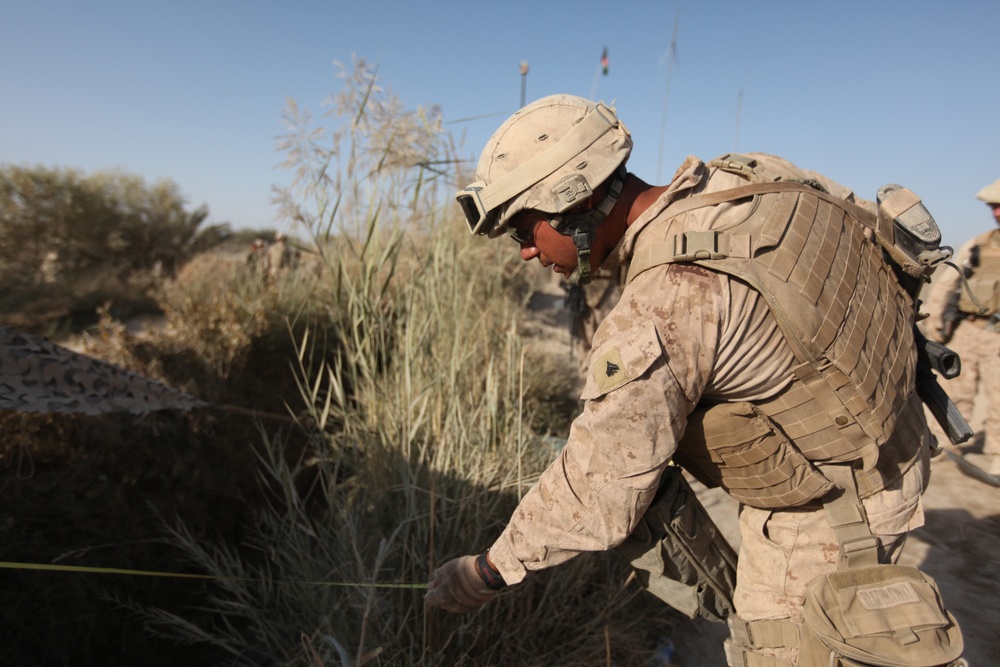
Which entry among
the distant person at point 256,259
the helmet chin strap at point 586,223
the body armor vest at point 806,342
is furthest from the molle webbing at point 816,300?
the distant person at point 256,259

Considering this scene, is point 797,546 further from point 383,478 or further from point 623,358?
point 383,478

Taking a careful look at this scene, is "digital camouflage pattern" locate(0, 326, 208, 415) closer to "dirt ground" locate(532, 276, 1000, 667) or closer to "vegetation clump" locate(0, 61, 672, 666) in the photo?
"vegetation clump" locate(0, 61, 672, 666)

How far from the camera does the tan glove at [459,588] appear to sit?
4.36ft

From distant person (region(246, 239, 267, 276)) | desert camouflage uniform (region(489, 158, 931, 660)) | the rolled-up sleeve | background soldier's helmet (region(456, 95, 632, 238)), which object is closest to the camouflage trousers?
desert camouflage uniform (region(489, 158, 931, 660))

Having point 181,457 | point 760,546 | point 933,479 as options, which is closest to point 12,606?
point 181,457

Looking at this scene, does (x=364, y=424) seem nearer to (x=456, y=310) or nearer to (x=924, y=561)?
(x=456, y=310)

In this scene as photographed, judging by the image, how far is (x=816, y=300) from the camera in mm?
1145

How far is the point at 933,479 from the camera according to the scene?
3.20 metres

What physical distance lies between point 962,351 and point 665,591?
11.5ft

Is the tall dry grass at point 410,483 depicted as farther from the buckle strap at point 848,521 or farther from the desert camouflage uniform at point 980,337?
the desert camouflage uniform at point 980,337

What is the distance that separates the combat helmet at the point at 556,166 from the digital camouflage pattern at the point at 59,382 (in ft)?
5.20

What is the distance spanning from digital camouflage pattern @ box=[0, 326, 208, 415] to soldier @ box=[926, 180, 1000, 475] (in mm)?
4317

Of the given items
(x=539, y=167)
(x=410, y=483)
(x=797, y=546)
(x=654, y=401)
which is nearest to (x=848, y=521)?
(x=797, y=546)

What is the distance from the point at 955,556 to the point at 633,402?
2.27 metres
